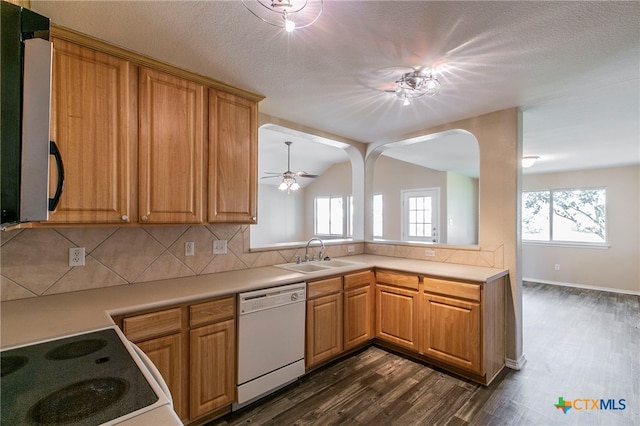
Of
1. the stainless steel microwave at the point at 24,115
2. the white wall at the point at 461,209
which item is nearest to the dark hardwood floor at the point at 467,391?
the stainless steel microwave at the point at 24,115

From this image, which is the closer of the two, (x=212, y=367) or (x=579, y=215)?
(x=212, y=367)

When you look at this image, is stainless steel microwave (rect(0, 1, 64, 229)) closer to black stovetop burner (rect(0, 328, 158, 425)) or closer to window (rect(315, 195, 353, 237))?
black stovetop burner (rect(0, 328, 158, 425))

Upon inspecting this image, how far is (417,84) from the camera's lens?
2.15 metres

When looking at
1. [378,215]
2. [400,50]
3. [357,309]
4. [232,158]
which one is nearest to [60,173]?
[232,158]

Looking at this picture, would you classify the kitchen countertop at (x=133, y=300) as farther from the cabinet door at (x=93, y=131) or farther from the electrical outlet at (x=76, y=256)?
the cabinet door at (x=93, y=131)

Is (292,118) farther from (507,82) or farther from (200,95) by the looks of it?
(507,82)

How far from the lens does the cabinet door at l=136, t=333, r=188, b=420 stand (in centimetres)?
172

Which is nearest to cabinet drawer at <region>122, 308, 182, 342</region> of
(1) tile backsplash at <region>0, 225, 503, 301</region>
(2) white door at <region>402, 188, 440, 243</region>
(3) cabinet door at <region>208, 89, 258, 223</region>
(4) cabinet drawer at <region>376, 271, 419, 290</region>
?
(1) tile backsplash at <region>0, 225, 503, 301</region>

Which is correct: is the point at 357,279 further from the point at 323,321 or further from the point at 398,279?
the point at 323,321

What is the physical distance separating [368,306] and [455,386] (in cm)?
100

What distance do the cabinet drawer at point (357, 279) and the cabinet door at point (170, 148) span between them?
1467 mm

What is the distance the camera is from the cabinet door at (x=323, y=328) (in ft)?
8.31

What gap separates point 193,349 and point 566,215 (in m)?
7.25

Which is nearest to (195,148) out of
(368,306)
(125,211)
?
(125,211)
